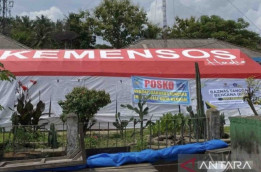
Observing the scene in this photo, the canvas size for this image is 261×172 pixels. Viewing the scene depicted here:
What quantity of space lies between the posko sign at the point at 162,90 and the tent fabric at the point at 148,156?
6.96 m

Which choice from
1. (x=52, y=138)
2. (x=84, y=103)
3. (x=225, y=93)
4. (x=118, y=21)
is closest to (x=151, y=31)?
(x=118, y=21)

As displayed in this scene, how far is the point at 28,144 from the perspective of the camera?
8094mm

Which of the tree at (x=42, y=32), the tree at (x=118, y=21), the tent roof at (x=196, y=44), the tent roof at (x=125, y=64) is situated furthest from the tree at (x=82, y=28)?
the tent roof at (x=125, y=64)

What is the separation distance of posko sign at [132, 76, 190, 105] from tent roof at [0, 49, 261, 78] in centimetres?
24

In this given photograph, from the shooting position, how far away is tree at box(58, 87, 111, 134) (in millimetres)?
11070

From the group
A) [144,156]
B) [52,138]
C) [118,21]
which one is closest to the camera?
[144,156]

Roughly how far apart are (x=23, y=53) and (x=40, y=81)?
102 inches

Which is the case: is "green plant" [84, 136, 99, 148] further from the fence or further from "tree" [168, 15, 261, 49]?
"tree" [168, 15, 261, 49]

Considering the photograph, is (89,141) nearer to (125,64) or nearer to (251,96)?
(251,96)

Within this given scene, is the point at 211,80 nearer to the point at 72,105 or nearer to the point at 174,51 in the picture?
the point at 174,51

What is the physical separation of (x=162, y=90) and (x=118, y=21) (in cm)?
2674

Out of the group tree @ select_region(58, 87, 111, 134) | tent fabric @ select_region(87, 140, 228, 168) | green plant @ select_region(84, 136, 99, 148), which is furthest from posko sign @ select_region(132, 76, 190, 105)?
tent fabric @ select_region(87, 140, 228, 168)

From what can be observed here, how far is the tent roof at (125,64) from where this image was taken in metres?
13.6

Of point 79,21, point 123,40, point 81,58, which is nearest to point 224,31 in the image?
point 123,40
